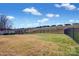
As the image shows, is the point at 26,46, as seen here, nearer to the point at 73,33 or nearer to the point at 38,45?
the point at 38,45


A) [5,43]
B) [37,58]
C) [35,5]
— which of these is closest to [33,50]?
[37,58]

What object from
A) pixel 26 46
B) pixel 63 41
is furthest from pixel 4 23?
pixel 63 41

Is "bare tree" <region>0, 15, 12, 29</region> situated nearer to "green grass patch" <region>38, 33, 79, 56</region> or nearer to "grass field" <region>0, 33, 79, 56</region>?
"grass field" <region>0, 33, 79, 56</region>

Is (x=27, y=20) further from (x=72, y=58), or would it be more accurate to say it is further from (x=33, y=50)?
(x=72, y=58)

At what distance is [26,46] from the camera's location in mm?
2082

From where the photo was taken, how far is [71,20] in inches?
82.2

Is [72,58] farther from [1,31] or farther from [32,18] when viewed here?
[1,31]

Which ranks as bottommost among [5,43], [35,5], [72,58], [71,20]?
[72,58]

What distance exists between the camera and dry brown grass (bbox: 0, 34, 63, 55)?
6.78 feet

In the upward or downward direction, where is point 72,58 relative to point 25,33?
downward

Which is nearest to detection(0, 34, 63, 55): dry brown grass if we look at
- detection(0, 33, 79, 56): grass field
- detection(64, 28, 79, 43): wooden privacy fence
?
detection(0, 33, 79, 56): grass field

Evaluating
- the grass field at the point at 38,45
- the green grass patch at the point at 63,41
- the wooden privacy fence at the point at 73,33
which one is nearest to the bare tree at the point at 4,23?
the grass field at the point at 38,45

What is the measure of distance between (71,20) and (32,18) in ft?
1.20

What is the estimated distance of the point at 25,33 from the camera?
210 cm
